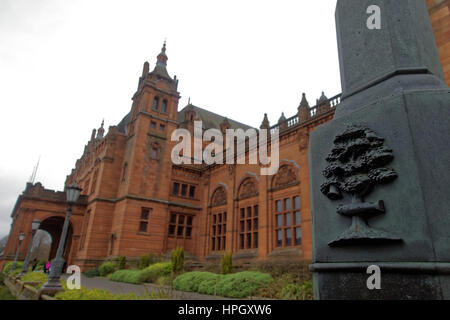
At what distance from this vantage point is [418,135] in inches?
76.3

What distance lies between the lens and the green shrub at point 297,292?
9.16m

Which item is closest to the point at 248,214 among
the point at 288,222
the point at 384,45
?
the point at 288,222

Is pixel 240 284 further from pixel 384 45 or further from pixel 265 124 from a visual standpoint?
pixel 265 124

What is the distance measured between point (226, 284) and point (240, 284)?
55cm

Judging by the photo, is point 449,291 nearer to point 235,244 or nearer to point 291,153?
point 291,153

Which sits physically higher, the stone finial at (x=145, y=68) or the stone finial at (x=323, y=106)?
the stone finial at (x=145, y=68)

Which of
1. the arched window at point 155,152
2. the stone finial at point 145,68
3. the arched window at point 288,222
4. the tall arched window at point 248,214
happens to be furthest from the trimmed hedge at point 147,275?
the stone finial at point 145,68

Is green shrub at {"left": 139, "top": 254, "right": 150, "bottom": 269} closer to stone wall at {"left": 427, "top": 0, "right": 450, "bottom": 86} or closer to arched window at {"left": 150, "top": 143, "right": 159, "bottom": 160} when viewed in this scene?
arched window at {"left": 150, "top": 143, "right": 159, "bottom": 160}

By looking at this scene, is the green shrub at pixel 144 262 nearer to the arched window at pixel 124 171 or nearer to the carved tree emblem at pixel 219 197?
the carved tree emblem at pixel 219 197

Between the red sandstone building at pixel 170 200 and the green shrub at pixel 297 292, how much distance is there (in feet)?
20.3

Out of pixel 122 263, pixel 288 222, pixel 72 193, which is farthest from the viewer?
pixel 122 263

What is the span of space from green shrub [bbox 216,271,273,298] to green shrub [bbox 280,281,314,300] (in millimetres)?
1338

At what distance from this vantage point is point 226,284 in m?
10.9

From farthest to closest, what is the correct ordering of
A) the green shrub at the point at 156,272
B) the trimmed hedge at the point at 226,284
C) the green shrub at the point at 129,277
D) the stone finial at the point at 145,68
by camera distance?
the stone finial at the point at 145,68 → the green shrub at the point at 156,272 → the green shrub at the point at 129,277 → the trimmed hedge at the point at 226,284
